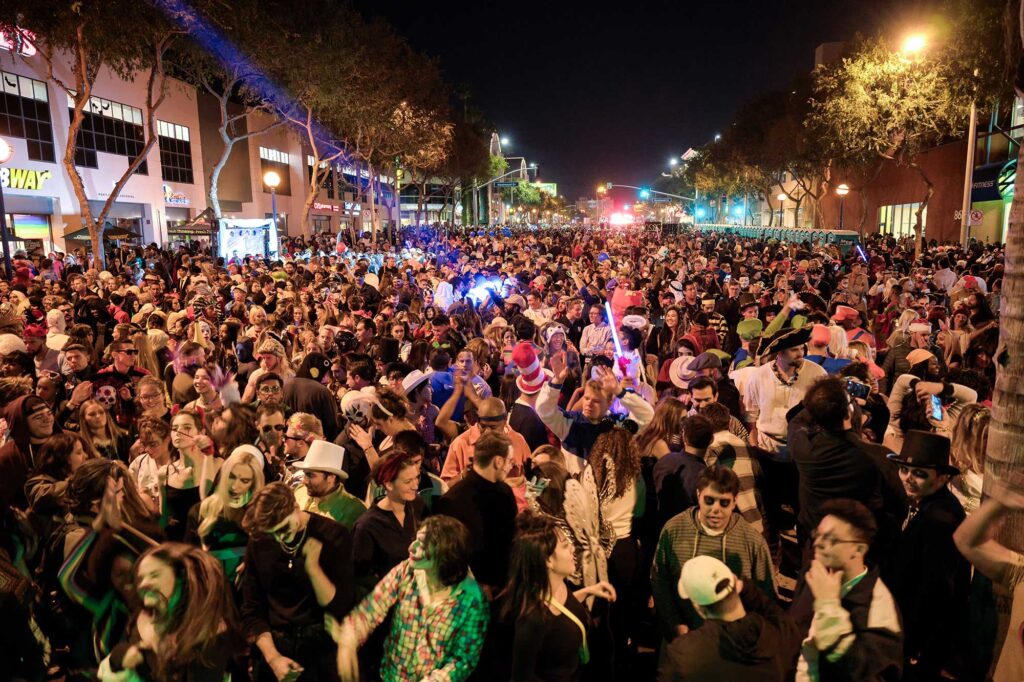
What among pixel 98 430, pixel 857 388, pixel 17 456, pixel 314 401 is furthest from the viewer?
pixel 314 401

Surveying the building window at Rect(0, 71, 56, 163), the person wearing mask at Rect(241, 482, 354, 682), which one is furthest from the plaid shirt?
the building window at Rect(0, 71, 56, 163)

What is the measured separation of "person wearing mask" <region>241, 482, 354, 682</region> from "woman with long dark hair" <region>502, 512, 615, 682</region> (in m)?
0.82

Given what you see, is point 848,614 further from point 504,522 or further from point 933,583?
point 504,522

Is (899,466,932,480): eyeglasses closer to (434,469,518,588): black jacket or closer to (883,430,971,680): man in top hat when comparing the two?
(883,430,971,680): man in top hat

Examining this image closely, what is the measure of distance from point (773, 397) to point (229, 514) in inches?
160

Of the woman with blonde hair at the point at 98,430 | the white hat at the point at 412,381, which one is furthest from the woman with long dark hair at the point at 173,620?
the white hat at the point at 412,381

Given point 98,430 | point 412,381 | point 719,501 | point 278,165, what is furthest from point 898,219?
point 98,430

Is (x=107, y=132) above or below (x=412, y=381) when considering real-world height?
above

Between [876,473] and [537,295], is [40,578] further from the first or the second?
[537,295]

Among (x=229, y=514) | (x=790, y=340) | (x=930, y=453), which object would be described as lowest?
(x=229, y=514)

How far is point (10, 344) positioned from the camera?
739cm

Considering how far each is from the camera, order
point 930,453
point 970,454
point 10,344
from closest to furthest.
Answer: point 930,453 < point 970,454 < point 10,344

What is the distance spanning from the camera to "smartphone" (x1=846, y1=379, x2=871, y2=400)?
5977 millimetres

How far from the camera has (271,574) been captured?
3.43m
